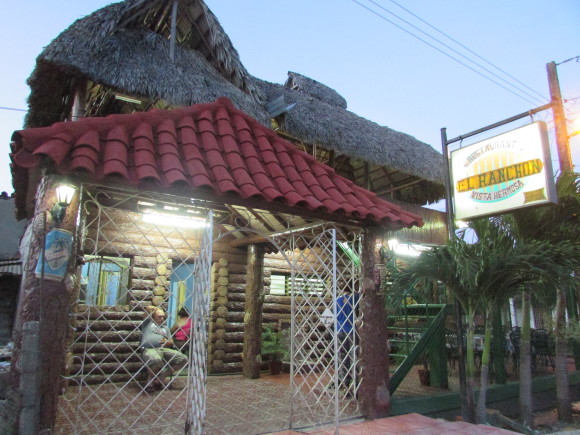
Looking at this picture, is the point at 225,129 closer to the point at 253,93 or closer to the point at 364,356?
the point at 364,356

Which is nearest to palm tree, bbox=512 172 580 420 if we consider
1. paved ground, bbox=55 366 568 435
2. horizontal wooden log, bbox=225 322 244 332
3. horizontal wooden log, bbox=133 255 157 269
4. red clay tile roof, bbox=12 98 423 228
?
red clay tile roof, bbox=12 98 423 228

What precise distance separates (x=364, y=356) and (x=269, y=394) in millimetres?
2063

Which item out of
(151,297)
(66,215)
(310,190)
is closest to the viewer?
(66,215)

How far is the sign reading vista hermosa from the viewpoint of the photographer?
19.5 ft

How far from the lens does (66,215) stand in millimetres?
3836

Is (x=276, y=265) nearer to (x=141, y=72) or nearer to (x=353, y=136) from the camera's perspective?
(x=353, y=136)

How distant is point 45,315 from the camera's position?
3535 mm

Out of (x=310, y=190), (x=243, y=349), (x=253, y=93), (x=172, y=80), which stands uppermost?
(x=253, y=93)

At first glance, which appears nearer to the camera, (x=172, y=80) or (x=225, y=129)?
(x=225, y=129)

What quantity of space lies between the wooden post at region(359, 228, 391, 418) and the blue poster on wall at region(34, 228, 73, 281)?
3.61m

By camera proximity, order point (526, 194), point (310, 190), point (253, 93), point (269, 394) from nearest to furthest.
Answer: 1. point (310, 190)
2. point (526, 194)
3. point (269, 394)
4. point (253, 93)

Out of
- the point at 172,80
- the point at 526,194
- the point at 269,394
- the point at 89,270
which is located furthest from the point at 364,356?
the point at 172,80

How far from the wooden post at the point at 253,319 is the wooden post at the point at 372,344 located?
318cm

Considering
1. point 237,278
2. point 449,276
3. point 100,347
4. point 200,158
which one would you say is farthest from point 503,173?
point 100,347
